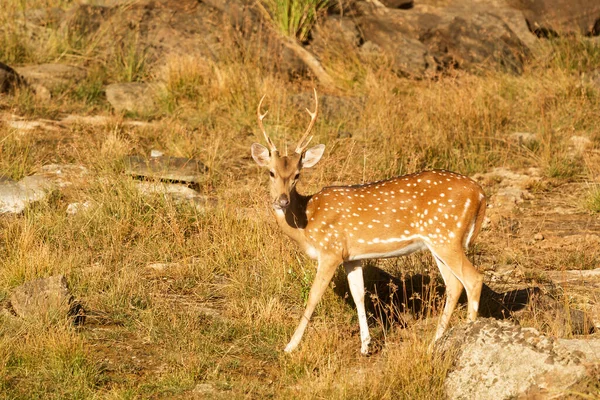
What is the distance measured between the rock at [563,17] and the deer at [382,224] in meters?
9.53

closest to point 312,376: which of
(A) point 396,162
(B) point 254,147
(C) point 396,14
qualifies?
(B) point 254,147

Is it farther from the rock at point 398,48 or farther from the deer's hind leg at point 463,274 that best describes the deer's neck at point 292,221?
the rock at point 398,48

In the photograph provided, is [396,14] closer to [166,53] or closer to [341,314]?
[166,53]

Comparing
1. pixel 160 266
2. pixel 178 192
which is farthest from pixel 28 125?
pixel 160 266

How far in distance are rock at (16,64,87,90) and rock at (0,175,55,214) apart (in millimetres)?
3915

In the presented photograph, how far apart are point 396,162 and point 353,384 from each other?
211 inches

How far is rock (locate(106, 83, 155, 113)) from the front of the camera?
13.1 m

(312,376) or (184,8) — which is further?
(184,8)

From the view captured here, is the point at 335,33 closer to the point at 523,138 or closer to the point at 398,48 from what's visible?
the point at 398,48

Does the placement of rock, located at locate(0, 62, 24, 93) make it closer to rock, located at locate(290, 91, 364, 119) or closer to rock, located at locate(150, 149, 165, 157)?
rock, located at locate(150, 149, 165, 157)

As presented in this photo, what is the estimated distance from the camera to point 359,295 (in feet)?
22.4

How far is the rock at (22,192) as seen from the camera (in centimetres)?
904

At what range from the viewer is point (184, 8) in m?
15.3

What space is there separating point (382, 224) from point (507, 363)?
67.1 inches
